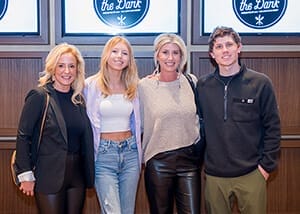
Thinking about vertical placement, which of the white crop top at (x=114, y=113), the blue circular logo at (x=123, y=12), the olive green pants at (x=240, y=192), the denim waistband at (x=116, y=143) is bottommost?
the olive green pants at (x=240, y=192)

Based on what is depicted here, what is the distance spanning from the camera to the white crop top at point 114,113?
2.67m

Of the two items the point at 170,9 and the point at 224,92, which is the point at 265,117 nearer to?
the point at 224,92

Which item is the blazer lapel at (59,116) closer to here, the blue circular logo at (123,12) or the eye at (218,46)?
the eye at (218,46)

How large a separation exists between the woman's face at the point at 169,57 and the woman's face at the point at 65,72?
0.54 metres

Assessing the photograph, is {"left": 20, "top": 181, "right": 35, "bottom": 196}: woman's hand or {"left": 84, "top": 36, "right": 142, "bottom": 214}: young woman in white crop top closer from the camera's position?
{"left": 20, "top": 181, "right": 35, "bottom": 196}: woman's hand

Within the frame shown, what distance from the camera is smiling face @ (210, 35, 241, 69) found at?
2.58m

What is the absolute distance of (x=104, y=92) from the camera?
8.81 ft

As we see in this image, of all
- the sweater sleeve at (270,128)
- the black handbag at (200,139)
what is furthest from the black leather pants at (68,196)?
the sweater sleeve at (270,128)

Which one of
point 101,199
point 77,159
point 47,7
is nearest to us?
point 77,159

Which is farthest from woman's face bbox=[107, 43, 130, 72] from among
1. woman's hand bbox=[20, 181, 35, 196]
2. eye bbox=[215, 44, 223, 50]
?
woman's hand bbox=[20, 181, 35, 196]

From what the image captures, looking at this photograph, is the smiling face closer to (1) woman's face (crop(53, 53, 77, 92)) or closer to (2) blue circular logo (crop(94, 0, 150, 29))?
(1) woman's face (crop(53, 53, 77, 92))

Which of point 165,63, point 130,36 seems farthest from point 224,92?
point 130,36

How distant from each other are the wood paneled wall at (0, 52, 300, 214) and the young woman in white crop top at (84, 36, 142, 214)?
803 millimetres

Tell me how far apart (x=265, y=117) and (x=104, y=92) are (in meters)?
0.94
